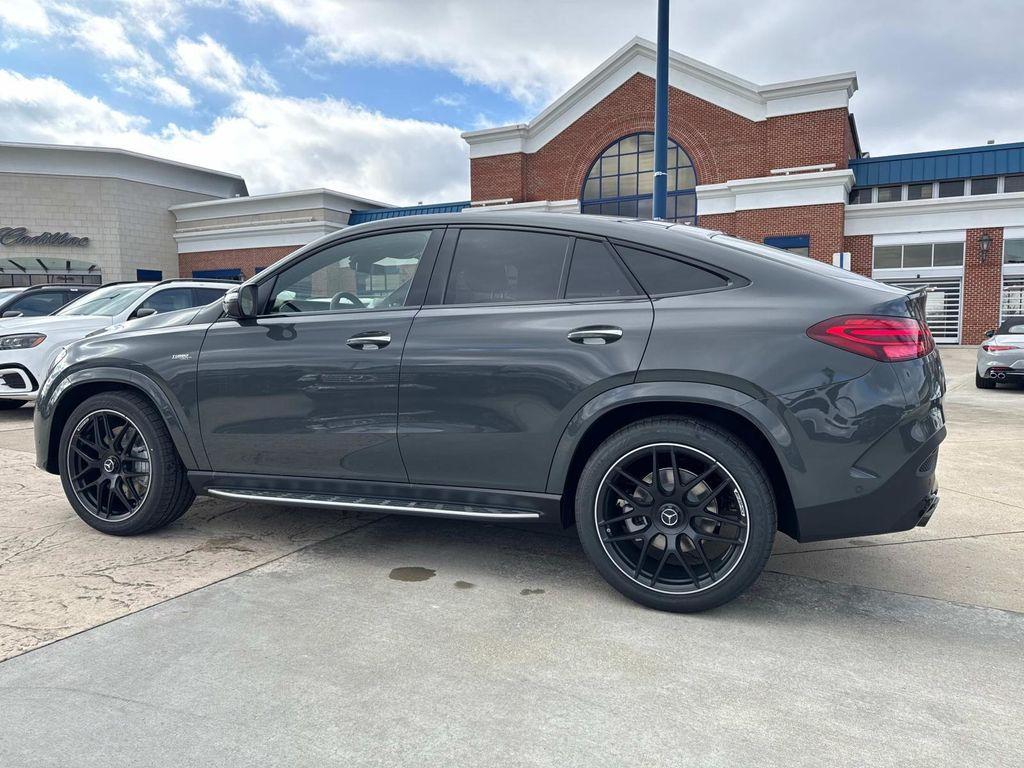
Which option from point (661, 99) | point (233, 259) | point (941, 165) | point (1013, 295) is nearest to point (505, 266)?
point (661, 99)

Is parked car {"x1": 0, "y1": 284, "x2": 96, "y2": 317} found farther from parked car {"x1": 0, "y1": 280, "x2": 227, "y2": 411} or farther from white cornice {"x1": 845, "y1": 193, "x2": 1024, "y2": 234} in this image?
white cornice {"x1": 845, "y1": 193, "x2": 1024, "y2": 234}

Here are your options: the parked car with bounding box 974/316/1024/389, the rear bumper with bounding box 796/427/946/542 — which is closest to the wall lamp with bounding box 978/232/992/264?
the parked car with bounding box 974/316/1024/389

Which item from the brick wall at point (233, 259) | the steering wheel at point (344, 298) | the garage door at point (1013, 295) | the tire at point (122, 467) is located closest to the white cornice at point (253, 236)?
the brick wall at point (233, 259)

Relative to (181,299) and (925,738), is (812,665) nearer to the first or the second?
(925,738)

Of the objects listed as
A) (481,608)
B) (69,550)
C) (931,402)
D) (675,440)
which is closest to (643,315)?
(675,440)

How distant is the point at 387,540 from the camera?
394 centimetres

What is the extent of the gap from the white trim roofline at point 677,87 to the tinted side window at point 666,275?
2442cm

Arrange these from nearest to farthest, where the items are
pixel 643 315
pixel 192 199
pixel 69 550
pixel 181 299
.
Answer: pixel 643 315 → pixel 69 550 → pixel 181 299 → pixel 192 199

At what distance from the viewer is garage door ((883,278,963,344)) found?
24.3 m

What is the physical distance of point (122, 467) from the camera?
3975 millimetres

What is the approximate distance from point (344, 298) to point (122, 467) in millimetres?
1582

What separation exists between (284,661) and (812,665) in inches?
74.4

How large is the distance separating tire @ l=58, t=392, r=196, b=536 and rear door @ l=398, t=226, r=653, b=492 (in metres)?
1.48

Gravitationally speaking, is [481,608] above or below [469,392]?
below
